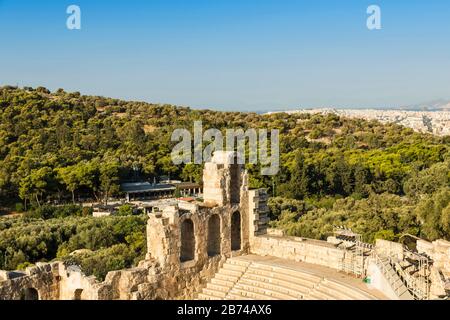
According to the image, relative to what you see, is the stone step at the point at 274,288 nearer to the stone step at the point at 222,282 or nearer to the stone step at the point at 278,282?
the stone step at the point at 278,282

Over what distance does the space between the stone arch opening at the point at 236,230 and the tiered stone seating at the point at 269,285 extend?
104cm

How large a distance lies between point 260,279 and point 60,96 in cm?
6651

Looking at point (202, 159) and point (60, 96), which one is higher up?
point (60, 96)

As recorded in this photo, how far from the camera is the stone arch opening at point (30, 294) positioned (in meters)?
13.1

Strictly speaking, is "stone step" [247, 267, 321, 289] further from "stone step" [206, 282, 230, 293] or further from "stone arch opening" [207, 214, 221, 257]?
"stone arch opening" [207, 214, 221, 257]

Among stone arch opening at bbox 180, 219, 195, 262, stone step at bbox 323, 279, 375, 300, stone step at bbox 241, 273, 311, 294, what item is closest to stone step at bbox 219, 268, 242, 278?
stone step at bbox 241, 273, 311, 294

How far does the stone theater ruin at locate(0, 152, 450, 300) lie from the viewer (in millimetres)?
13336

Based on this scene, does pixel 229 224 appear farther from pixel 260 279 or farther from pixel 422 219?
pixel 422 219

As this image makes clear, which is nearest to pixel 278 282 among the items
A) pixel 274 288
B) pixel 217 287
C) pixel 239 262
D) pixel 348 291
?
pixel 274 288

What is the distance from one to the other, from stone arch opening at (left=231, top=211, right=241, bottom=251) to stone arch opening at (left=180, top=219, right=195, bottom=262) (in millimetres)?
1831

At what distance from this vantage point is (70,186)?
4034cm

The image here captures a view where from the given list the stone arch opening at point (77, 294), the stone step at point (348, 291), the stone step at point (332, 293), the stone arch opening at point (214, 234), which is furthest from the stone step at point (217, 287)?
the stone arch opening at point (77, 294)
